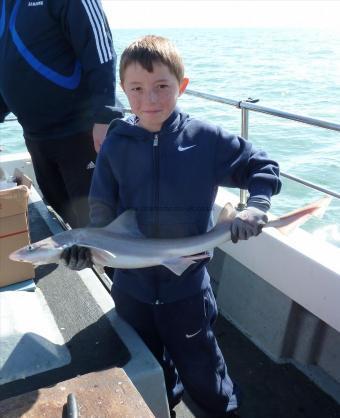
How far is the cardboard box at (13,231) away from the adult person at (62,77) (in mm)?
464

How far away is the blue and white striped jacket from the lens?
102 inches

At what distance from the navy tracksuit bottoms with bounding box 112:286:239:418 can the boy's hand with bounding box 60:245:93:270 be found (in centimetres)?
46

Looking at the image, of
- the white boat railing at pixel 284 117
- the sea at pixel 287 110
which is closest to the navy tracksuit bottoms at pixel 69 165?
the white boat railing at pixel 284 117

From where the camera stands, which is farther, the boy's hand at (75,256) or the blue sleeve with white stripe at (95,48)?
the blue sleeve with white stripe at (95,48)

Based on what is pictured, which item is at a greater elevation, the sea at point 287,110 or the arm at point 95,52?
the arm at point 95,52

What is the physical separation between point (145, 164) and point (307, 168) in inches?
256

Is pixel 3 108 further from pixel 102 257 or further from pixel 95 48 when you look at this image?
pixel 102 257

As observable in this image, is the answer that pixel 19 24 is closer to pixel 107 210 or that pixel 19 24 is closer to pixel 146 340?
pixel 107 210

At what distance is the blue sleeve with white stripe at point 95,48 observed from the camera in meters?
2.54

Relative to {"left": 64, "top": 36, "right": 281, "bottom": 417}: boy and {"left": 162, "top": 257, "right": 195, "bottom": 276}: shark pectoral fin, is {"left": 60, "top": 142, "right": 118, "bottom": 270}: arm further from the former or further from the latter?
{"left": 162, "top": 257, "right": 195, "bottom": 276}: shark pectoral fin

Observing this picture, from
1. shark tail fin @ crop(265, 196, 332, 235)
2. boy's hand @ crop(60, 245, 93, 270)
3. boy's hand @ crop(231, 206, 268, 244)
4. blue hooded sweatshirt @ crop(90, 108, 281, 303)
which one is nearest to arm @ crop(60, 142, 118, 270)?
blue hooded sweatshirt @ crop(90, 108, 281, 303)

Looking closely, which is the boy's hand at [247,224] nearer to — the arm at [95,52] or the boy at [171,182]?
the boy at [171,182]

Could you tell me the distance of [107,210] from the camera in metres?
2.01

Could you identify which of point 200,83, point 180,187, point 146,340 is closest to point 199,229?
point 180,187
